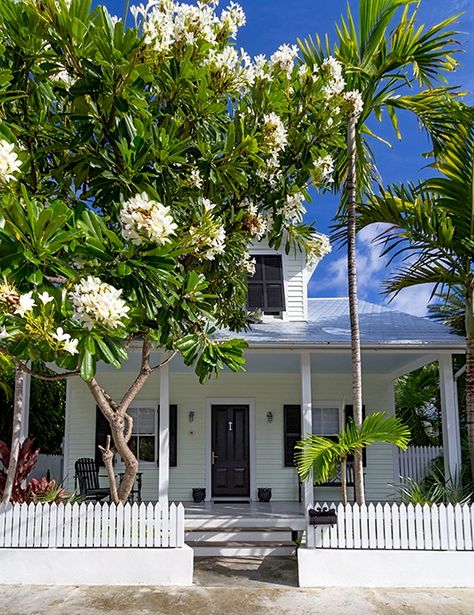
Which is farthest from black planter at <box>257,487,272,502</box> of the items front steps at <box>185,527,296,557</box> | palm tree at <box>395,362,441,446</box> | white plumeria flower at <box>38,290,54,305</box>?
white plumeria flower at <box>38,290,54,305</box>

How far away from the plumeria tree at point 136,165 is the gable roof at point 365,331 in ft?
11.0

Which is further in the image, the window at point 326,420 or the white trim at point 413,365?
the window at point 326,420

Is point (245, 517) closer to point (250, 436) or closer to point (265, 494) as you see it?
Result: point (265, 494)

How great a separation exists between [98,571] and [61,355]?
14.2 ft

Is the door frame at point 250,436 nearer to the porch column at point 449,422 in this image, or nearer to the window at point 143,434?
the window at point 143,434

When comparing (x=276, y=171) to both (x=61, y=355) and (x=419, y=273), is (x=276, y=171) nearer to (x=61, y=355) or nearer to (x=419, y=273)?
(x=61, y=355)

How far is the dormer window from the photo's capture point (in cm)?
1187

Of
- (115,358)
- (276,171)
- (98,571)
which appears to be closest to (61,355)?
(115,358)

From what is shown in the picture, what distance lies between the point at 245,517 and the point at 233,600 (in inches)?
118

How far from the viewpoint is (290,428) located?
1241cm

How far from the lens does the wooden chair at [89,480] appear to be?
33.3 ft

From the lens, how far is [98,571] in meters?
7.05

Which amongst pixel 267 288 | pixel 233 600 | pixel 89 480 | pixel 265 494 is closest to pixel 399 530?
pixel 233 600

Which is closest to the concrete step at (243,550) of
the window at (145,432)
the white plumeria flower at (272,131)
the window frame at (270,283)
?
the window at (145,432)
